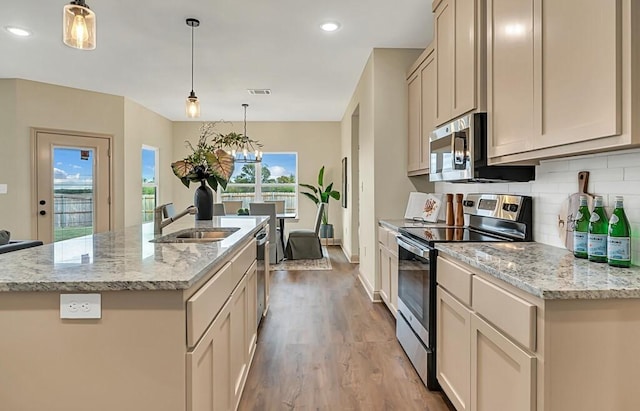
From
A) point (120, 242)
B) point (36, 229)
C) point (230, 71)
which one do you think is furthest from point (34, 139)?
point (120, 242)

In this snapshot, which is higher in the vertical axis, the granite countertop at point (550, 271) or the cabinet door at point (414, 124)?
the cabinet door at point (414, 124)

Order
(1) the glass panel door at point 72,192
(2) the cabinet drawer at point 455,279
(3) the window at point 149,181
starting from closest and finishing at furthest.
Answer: (2) the cabinet drawer at point 455,279
(1) the glass panel door at point 72,192
(3) the window at point 149,181

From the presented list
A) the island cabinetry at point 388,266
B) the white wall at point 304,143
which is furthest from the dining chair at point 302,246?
the island cabinetry at point 388,266

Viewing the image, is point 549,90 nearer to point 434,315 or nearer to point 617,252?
point 617,252

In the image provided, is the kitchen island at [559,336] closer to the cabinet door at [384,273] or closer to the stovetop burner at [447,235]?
the stovetop burner at [447,235]

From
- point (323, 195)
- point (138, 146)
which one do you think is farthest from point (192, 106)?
point (323, 195)

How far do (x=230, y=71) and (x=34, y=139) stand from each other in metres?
2.96

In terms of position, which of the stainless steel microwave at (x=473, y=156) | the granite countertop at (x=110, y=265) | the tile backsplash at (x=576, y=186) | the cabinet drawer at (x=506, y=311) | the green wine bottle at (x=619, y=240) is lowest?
the cabinet drawer at (x=506, y=311)

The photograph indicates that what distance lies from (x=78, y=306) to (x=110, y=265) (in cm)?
23

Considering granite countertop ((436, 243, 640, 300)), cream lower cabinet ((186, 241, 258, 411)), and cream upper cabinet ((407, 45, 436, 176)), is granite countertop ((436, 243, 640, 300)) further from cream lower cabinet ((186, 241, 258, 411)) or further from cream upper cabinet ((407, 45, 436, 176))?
cream upper cabinet ((407, 45, 436, 176))

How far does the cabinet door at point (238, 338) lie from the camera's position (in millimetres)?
1929

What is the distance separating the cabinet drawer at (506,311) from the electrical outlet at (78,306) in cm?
135

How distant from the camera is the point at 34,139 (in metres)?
A: 5.38

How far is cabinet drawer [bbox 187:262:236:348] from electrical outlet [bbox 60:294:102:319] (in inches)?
10.9
